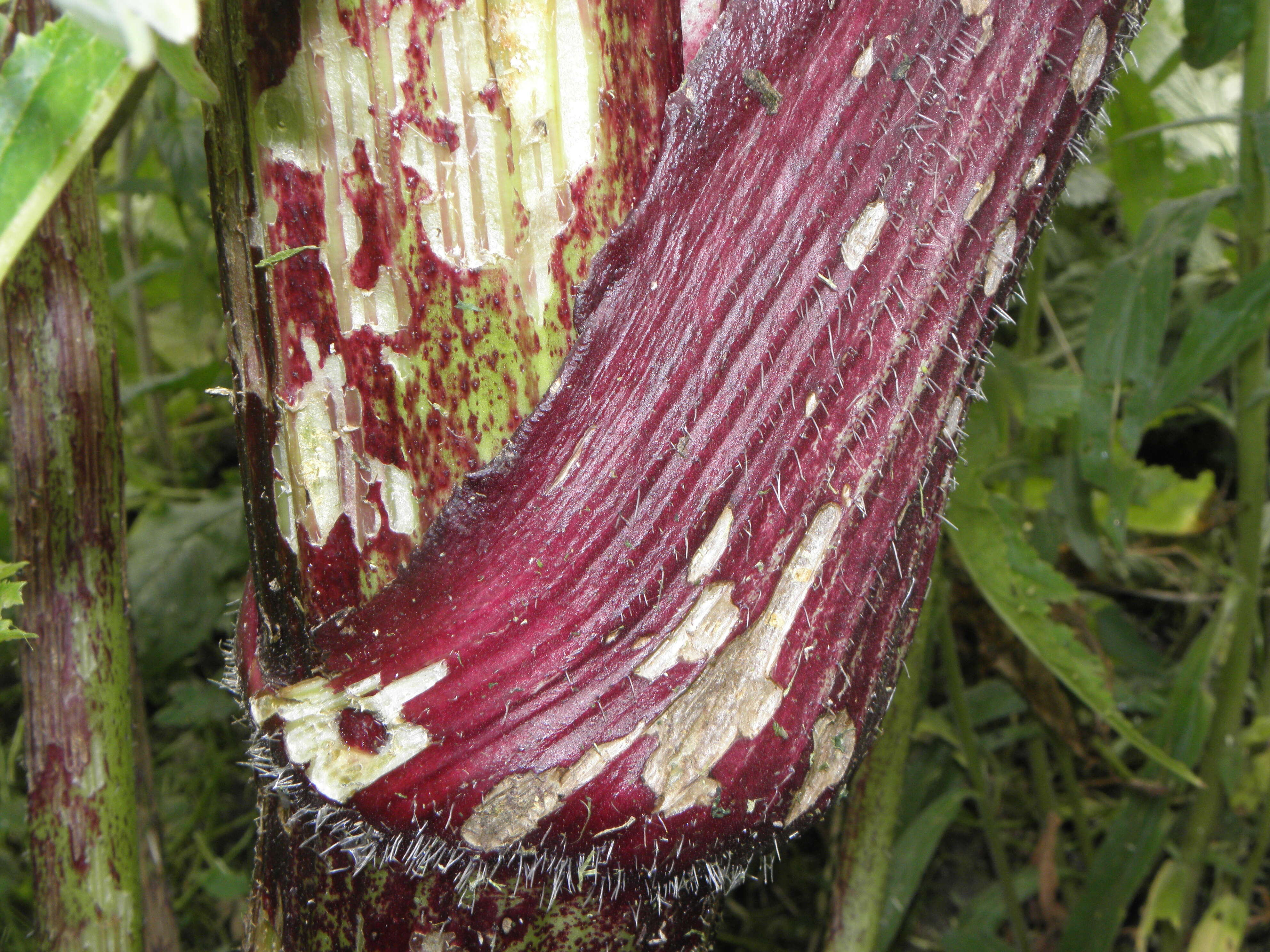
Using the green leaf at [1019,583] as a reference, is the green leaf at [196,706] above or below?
below

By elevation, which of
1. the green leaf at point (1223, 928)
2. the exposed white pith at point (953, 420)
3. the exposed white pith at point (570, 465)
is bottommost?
the green leaf at point (1223, 928)

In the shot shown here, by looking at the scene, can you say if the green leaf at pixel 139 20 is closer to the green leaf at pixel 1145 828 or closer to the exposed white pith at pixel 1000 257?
the exposed white pith at pixel 1000 257

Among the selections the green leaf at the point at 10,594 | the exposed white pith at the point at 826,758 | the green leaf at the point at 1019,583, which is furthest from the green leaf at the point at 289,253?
the green leaf at the point at 1019,583

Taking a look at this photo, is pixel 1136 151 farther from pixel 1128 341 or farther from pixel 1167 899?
pixel 1167 899

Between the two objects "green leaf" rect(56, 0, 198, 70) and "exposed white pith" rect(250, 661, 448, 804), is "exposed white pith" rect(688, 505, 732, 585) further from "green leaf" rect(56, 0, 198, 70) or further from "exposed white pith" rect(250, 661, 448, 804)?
"green leaf" rect(56, 0, 198, 70)

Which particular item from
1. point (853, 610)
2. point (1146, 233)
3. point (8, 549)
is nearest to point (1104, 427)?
point (1146, 233)

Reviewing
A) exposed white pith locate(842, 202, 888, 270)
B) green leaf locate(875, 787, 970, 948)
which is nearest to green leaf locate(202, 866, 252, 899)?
green leaf locate(875, 787, 970, 948)

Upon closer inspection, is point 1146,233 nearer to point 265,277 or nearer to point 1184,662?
point 1184,662

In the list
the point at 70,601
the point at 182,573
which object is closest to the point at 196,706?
the point at 182,573
